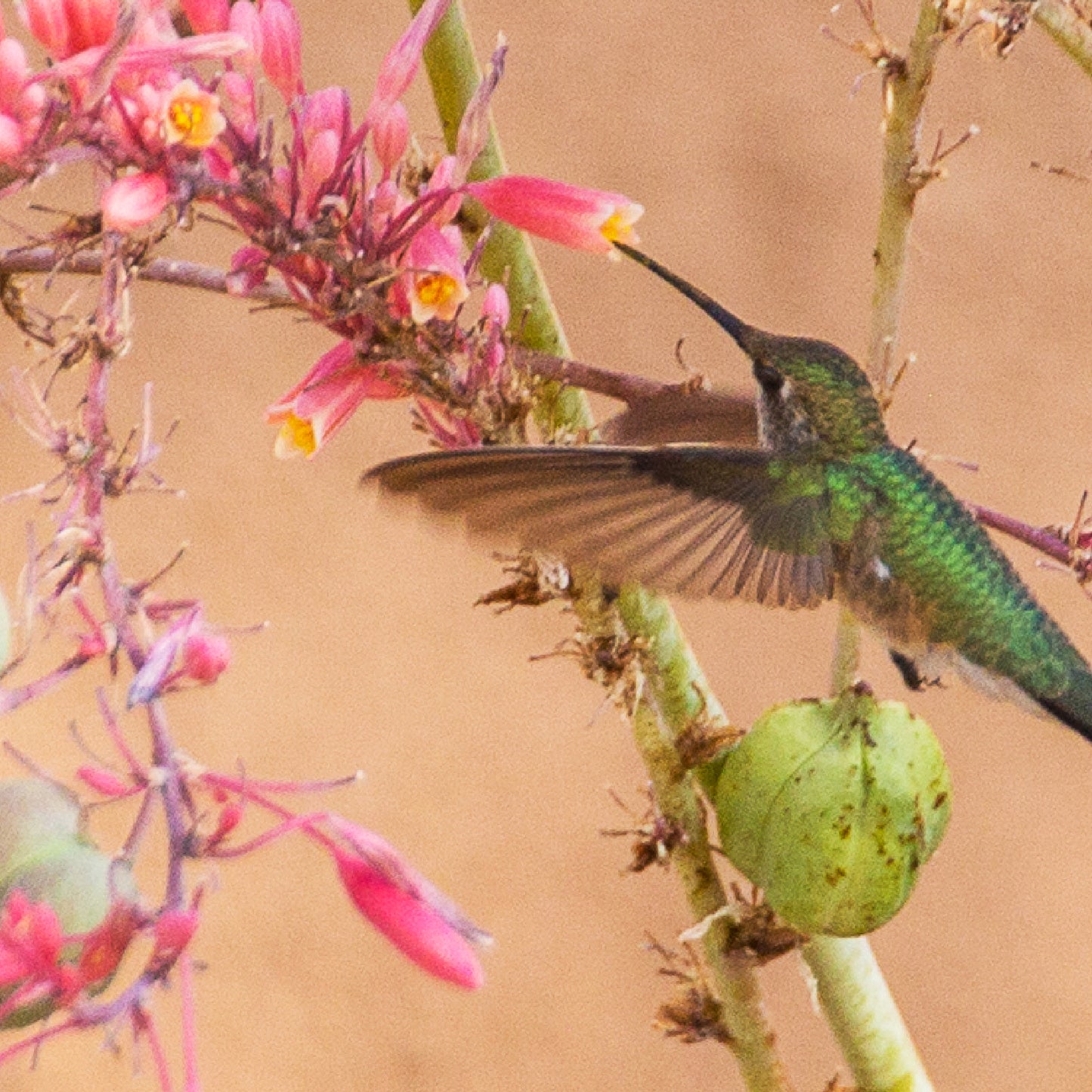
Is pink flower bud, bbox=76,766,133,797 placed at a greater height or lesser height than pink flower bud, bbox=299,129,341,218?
lesser

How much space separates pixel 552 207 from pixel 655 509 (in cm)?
10

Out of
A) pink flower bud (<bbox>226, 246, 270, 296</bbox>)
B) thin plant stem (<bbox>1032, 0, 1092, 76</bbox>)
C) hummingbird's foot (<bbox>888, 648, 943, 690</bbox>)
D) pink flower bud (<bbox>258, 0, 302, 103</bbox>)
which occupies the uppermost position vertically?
thin plant stem (<bbox>1032, 0, 1092, 76</bbox>)

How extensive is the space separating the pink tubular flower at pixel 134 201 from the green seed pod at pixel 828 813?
212mm

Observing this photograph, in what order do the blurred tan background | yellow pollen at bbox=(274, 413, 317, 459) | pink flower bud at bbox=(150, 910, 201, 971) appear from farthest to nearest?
1. the blurred tan background
2. yellow pollen at bbox=(274, 413, 317, 459)
3. pink flower bud at bbox=(150, 910, 201, 971)

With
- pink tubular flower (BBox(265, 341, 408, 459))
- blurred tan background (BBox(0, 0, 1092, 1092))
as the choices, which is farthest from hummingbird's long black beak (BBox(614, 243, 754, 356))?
blurred tan background (BBox(0, 0, 1092, 1092))

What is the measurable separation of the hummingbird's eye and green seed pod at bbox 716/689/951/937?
11cm

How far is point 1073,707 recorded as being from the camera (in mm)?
486

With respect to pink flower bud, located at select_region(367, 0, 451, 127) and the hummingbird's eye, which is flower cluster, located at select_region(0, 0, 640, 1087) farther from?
the hummingbird's eye

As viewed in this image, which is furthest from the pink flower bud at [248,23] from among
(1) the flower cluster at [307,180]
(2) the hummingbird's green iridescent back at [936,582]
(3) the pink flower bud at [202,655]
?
(2) the hummingbird's green iridescent back at [936,582]

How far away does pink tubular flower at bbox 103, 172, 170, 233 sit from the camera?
24cm

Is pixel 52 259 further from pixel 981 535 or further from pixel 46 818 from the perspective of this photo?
pixel 981 535

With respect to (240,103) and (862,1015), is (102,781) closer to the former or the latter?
(240,103)

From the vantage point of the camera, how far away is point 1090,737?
488 millimetres

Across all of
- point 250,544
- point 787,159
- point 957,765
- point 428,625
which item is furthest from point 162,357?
point 957,765
